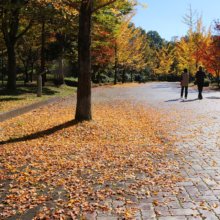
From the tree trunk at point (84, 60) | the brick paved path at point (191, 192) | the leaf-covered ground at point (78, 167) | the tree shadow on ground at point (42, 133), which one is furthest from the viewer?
the tree trunk at point (84, 60)

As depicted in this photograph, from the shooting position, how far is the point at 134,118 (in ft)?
31.7

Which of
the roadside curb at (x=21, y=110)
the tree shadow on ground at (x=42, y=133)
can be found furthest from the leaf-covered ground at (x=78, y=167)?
the roadside curb at (x=21, y=110)

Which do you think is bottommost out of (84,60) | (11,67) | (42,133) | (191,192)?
(42,133)

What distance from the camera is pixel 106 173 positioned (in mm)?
4328

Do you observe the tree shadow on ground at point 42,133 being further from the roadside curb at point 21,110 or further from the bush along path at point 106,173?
the roadside curb at point 21,110

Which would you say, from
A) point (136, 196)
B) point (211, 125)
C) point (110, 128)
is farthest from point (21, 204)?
point (211, 125)

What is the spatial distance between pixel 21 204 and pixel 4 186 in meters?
0.74

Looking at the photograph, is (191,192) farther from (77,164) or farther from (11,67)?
(11,67)

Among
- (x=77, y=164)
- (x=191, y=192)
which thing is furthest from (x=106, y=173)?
(x=191, y=192)

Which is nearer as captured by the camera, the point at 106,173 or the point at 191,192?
the point at 191,192

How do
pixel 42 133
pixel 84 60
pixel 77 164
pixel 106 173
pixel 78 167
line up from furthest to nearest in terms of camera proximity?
pixel 84 60
pixel 42 133
pixel 77 164
pixel 78 167
pixel 106 173

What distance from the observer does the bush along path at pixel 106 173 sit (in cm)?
319

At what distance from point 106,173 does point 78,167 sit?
0.63 m

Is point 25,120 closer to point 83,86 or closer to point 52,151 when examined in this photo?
point 83,86
